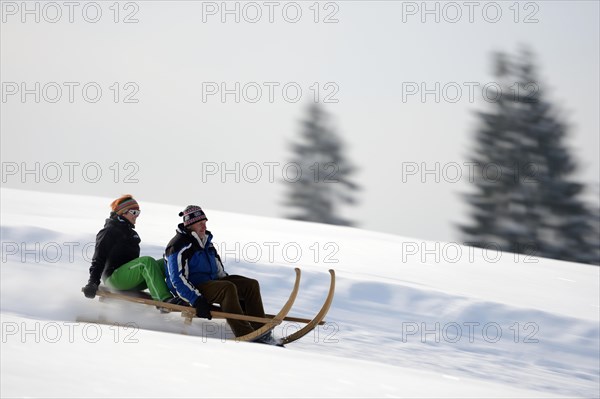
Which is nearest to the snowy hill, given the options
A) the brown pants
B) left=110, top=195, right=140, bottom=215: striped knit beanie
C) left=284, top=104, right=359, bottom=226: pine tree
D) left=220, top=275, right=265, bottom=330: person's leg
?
the brown pants

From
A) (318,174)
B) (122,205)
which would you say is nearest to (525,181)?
(318,174)

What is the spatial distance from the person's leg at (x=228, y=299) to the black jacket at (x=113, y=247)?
3.19 ft

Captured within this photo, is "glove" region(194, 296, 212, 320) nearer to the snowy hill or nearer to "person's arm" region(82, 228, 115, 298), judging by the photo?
the snowy hill

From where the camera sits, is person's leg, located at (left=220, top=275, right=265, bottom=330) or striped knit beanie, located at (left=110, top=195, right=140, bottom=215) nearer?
person's leg, located at (left=220, top=275, right=265, bottom=330)

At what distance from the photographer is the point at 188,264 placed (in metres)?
8.20

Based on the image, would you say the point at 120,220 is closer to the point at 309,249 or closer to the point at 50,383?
the point at 50,383

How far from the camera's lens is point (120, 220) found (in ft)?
28.3

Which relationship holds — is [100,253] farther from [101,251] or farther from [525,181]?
[525,181]

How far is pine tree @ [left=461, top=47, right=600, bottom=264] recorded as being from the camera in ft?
94.5

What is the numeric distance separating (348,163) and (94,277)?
28859 millimetres

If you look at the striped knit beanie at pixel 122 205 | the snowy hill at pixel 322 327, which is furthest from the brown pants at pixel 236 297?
the striped knit beanie at pixel 122 205

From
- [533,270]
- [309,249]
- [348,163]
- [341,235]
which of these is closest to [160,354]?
[309,249]

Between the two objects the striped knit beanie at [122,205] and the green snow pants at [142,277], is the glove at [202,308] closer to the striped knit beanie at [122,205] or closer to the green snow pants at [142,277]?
the green snow pants at [142,277]

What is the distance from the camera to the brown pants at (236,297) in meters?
8.02
